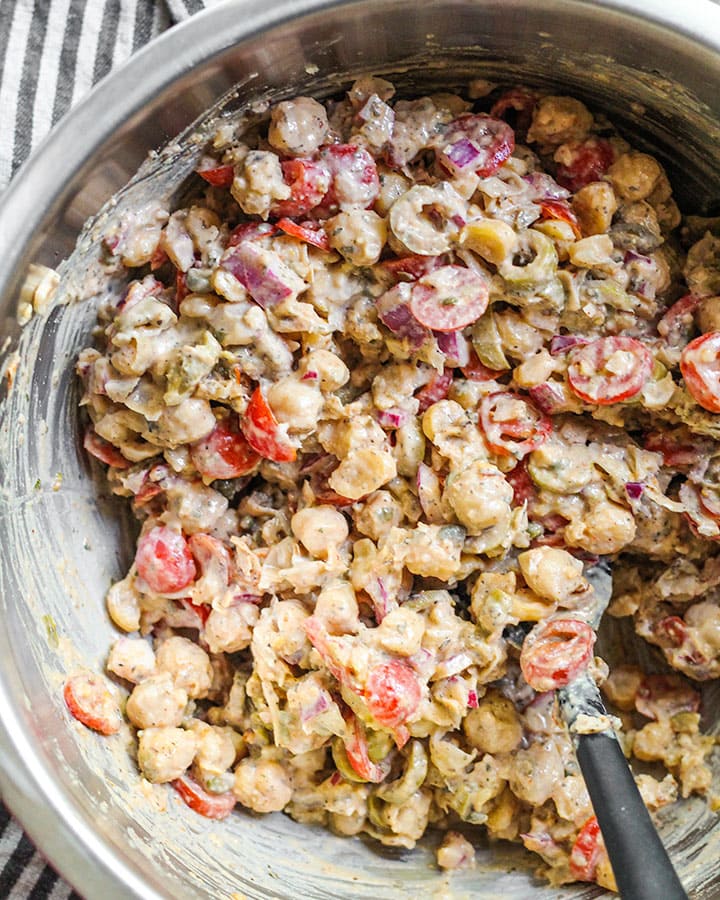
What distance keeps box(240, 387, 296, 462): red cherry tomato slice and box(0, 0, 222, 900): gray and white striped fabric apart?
0.93m

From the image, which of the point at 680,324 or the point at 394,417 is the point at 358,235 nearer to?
the point at 394,417

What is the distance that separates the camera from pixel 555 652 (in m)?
2.32

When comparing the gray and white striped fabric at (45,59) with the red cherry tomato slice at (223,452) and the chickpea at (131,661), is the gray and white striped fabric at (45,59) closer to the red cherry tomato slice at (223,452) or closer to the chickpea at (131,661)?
the chickpea at (131,661)

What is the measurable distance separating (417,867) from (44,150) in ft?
6.46

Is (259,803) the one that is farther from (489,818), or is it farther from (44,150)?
(44,150)

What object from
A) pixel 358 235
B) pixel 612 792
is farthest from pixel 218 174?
pixel 612 792

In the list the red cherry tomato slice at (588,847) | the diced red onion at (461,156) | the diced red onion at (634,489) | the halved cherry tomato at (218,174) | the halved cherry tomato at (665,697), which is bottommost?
the red cherry tomato slice at (588,847)

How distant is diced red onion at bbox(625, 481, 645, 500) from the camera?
2375 millimetres

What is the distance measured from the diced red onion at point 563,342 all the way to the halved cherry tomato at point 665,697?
3.19ft

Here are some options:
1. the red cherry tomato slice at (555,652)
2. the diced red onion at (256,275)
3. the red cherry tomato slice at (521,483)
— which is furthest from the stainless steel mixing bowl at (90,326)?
the red cherry tomato slice at (521,483)

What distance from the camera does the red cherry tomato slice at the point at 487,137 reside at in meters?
2.31

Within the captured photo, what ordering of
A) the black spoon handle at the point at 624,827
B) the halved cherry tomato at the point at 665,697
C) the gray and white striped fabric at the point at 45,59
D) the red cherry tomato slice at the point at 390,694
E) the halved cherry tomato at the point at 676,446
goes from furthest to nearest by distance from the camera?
the halved cherry tomato at the point at 665,697 → the gray and white striped fabric at the point at 45,59 → the halved cherry tomato at the point at 676,446 → the red cherry tomato slice at the point at 390,694 → the black spoon handle at the point at 624,827

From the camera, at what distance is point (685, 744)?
259cm

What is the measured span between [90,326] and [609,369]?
4.04 feet
